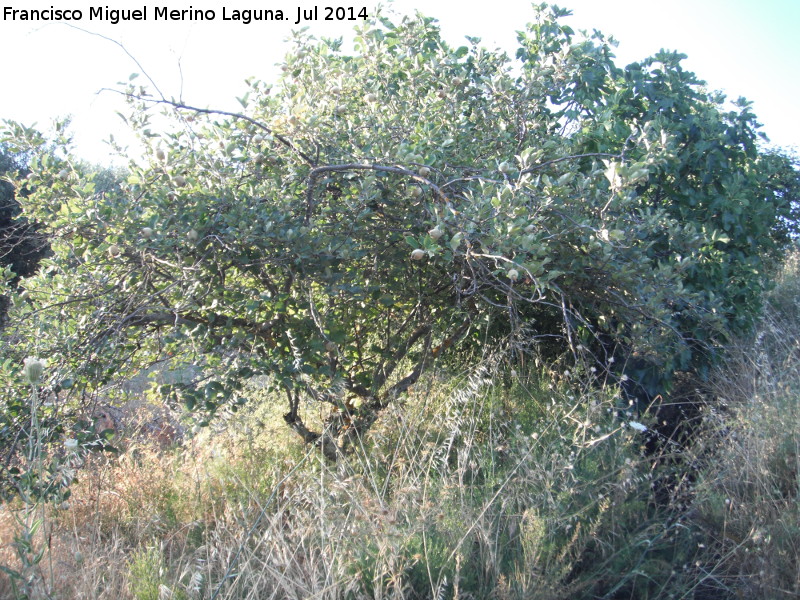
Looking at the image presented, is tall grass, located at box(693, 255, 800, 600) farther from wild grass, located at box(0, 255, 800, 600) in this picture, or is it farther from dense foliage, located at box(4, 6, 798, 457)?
dense foliage, located at box(4, 6, 798, 457)

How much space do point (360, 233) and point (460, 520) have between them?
4.62 ft

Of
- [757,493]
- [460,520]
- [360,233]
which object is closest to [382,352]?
[360,233]

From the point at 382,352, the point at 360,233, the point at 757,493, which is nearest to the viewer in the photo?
the point at 757,493

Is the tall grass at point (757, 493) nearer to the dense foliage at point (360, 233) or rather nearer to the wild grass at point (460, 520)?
the wild grass at point (460, 520)

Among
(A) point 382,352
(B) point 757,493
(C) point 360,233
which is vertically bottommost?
(B) point 757,493

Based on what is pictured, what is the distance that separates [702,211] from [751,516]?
2352 millimetres

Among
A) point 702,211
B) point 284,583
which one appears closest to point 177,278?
point 284,583

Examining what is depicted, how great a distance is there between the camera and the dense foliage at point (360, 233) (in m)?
2.86

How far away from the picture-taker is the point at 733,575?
8.52 feet

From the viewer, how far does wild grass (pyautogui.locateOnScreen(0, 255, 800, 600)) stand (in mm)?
2264

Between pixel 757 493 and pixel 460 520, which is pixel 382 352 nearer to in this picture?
pixel 460 520

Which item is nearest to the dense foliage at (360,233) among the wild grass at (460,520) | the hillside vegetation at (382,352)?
the hillside vegetation at (382,352)

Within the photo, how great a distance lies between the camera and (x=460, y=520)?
101 inches

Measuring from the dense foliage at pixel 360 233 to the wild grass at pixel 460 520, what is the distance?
38cm
